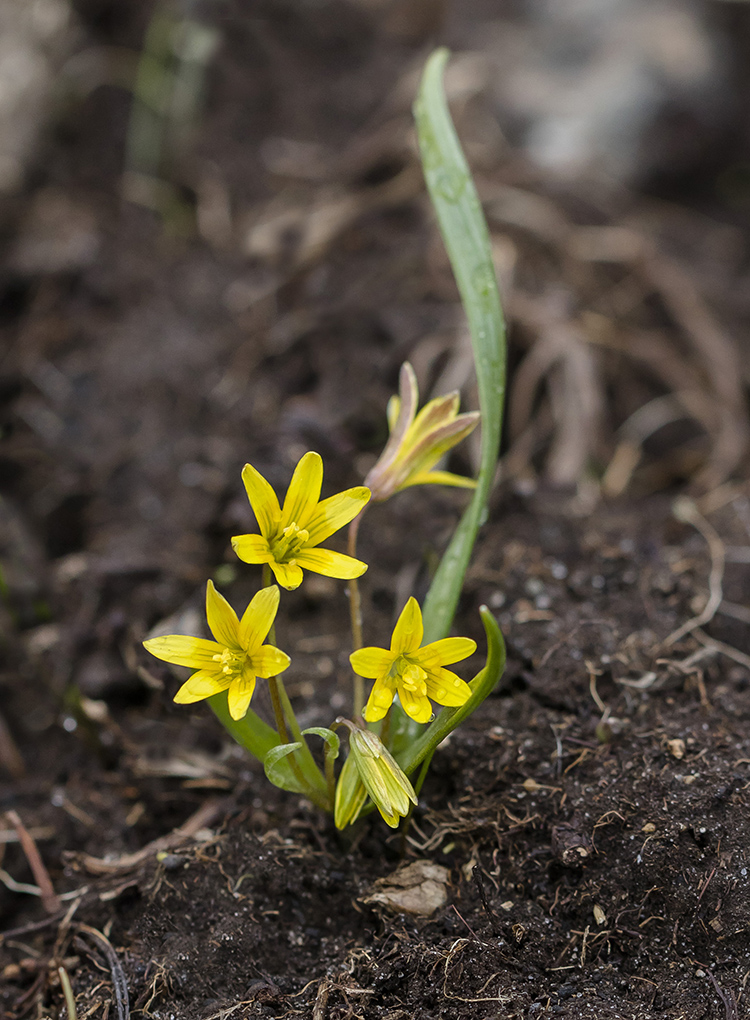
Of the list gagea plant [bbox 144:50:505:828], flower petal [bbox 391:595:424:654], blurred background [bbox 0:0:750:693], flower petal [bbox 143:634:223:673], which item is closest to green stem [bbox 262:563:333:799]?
gagea plant [bbox 144:50:505:828]

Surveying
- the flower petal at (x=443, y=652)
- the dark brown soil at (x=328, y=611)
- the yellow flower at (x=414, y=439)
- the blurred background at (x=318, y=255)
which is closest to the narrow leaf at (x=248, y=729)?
the dark brown soil at (x=328, y=611)

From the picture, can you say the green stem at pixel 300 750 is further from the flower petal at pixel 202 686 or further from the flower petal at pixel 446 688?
the flower petal at pixel 446 688

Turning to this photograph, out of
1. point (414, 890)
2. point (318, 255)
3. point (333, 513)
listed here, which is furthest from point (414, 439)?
point (318, 255)

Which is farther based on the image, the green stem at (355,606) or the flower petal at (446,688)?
the green stem at (355,606)

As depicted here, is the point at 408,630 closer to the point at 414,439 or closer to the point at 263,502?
the point at 263,502

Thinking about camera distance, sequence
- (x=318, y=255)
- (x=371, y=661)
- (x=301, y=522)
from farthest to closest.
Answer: (x=318, y=255)
(x=301, y=522)
(x=371, y=661)

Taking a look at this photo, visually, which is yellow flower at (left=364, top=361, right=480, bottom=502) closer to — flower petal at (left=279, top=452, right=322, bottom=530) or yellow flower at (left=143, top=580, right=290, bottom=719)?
flower petal at (left=279, top=452, right=322, bottom=530)
